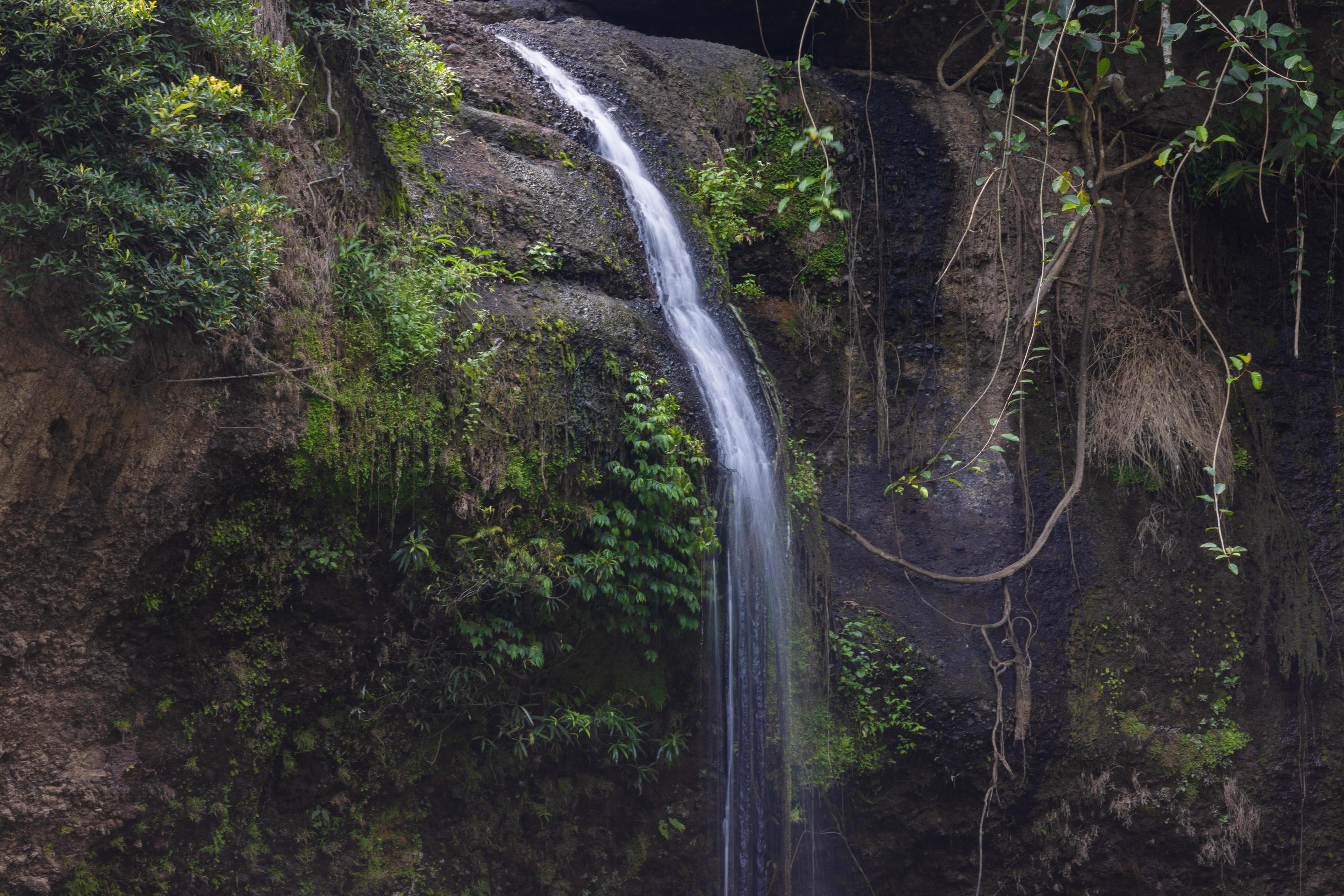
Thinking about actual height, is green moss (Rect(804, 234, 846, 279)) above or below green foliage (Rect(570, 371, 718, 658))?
above

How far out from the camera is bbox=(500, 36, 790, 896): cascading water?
5.01 metres

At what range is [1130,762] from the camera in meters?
5.81

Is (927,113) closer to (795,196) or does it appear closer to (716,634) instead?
(795,196)

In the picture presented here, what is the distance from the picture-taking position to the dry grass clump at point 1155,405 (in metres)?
6.27

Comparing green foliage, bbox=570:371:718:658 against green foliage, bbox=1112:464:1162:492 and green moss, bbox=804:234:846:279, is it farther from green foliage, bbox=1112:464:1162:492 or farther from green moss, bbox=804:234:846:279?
green foliage, bbox=1112:464:1162:492

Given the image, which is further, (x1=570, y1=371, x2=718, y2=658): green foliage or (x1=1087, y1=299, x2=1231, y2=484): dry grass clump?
(x1=1087, y1=299, x2=1231, y2=484): dry grass clump

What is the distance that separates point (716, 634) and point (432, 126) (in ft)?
11.3

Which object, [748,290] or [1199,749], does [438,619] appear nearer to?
[748,290]

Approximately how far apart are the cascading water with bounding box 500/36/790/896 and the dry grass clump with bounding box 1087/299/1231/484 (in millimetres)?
2725

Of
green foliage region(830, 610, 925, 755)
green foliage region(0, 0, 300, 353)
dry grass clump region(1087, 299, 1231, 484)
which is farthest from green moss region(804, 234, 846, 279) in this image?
green foliage region(0, 0, 300, 353)

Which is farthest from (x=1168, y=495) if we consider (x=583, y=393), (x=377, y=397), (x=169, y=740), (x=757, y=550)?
(x=169, y=740)

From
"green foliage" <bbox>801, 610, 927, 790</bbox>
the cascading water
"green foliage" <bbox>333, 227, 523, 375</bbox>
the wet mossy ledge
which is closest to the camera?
the wet mossy ledge

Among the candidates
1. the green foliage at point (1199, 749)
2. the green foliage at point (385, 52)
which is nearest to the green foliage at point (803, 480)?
the green foliage at point (1199, 749)

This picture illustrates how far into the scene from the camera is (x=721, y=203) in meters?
6.59
